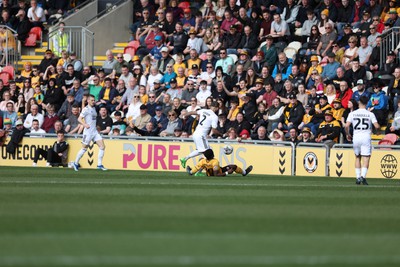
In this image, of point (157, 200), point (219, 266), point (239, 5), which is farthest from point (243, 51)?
point (219, 266)

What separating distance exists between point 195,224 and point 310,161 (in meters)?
13.8

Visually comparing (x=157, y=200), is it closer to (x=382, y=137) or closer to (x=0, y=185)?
(x=0, y=185)

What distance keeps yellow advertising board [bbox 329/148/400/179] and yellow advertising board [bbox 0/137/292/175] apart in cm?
131

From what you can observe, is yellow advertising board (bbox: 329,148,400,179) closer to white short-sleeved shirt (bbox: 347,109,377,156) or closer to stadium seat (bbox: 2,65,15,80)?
white short-sleeved shirt (bbox: 347,109,377,156)

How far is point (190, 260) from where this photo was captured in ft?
31.1

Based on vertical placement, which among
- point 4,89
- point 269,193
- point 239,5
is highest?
point 239,5

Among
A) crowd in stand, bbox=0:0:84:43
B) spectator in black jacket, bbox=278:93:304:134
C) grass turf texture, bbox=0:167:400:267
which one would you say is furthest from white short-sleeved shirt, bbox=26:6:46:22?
Answer: grass turf texture, bbox=0:167:400:267

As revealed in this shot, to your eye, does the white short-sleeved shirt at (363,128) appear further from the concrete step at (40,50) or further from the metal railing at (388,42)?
the concrete step at (40,50)

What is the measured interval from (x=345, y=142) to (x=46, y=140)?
9.31 meters

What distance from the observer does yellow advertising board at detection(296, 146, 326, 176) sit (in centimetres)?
2564

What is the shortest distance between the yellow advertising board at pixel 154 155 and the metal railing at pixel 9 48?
6.16m

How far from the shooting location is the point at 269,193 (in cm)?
1784

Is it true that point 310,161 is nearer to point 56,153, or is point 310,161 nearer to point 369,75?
point 369,75

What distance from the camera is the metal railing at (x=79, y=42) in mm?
35094
